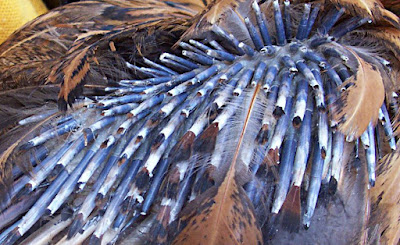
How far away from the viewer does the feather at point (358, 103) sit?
0.64 meters

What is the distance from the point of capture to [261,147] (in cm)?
65

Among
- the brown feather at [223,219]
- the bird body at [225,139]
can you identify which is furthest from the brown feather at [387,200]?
the brown feather at [223,219]

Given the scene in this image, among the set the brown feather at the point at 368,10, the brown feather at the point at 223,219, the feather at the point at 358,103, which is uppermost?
the brown feather at the point at 368,10

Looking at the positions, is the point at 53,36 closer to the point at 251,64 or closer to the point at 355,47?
the point at 251,64

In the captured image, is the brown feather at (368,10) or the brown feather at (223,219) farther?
the brown feather at (368,10)

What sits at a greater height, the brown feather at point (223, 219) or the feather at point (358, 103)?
the feather at point (358, 103)

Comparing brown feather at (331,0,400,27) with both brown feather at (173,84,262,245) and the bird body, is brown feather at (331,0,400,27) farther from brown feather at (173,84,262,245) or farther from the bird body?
brown feather at (173,84,262,245)

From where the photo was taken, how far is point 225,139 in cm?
68

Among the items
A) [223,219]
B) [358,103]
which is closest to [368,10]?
[358,103]

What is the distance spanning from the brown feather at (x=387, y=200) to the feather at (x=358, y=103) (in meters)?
0.10

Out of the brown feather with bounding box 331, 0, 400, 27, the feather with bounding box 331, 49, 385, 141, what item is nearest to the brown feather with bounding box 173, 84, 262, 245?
the feather with bounding box 331, 49, 385, 141

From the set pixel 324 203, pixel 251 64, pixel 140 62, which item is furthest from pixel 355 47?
pixel 140 62

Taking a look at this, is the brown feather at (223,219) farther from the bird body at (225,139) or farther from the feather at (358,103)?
the feather at (358,103)

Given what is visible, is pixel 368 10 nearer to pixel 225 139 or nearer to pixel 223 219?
pixel 225 139
